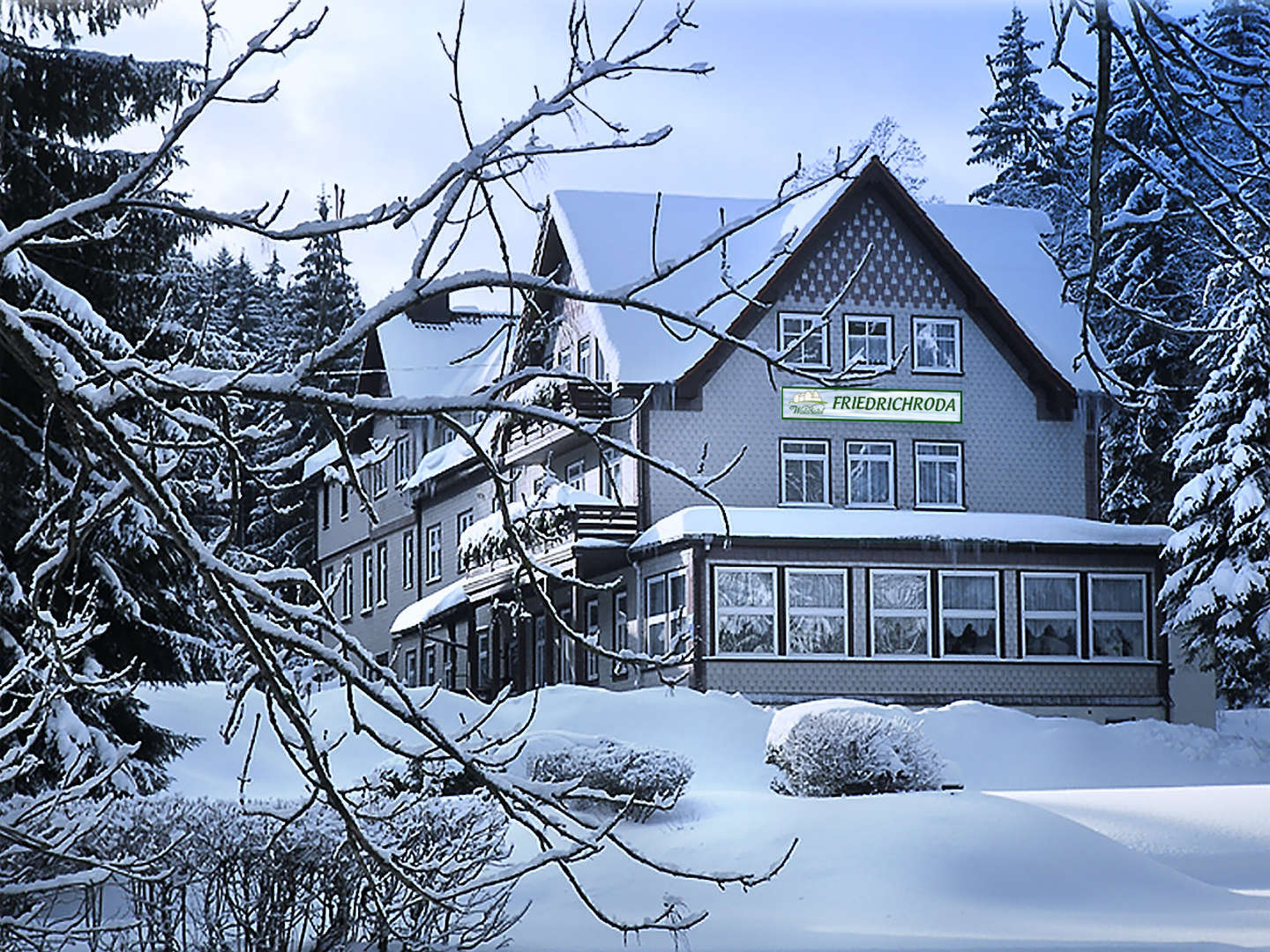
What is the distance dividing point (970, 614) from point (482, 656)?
13420 millimetres

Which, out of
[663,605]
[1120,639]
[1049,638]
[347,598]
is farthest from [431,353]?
[1120,639]

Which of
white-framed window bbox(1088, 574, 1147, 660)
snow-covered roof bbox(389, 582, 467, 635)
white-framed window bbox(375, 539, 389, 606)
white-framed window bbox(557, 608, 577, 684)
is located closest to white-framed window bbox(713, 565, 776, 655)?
white-framed window bbox(557, 608, 577, 684)

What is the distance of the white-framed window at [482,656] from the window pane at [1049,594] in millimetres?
13482

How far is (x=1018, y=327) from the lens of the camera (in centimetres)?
3653

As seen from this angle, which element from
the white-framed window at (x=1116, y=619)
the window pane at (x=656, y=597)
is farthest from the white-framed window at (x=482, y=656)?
the white-framed window at (x=1116, y=619)

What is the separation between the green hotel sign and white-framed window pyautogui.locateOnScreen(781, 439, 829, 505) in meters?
0.57

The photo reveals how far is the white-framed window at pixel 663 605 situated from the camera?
108 ft

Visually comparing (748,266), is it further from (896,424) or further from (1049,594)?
(1049,594)

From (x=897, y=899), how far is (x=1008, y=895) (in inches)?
37.9

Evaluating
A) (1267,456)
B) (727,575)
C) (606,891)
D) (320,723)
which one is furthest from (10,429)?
(1267,456)

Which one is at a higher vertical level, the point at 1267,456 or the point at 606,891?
the point at 1267,456

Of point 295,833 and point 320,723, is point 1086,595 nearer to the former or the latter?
point 320,723

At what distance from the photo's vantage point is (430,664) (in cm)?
4716

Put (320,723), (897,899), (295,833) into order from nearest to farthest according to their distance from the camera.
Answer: (295,833) < (897,899) < (320,723)
